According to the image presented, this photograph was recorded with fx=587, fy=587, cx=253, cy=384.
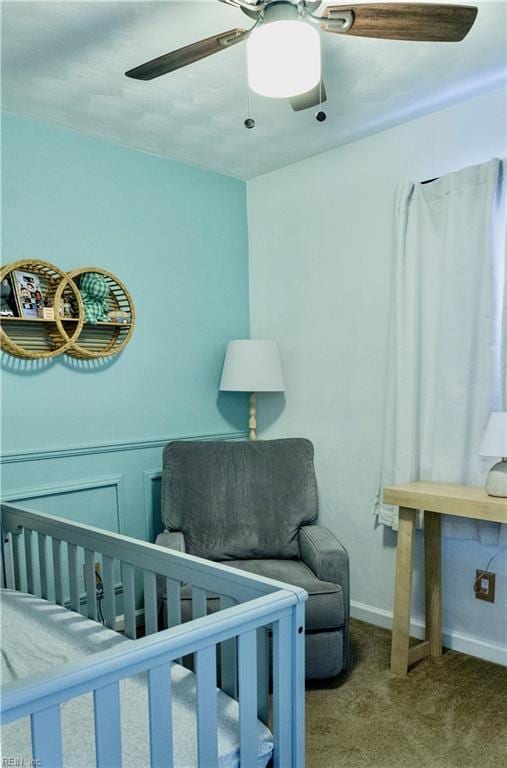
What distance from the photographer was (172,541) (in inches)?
102

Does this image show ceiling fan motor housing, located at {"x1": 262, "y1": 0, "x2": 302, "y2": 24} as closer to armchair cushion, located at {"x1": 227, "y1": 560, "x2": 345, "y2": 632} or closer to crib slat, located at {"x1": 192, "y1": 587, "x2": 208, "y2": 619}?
crib slat, located at {"x1": 192, "y1": 587, "x2": 208, "y2": 619}

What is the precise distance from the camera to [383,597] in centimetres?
294

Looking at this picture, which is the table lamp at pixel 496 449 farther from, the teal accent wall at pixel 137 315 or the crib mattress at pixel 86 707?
the teal accent wall at pixel 137 315

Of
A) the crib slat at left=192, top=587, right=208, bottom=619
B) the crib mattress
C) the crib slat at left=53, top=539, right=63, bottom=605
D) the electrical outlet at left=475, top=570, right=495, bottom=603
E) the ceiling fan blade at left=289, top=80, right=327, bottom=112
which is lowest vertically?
the electrical outlet at left=475, top=570, right=495, bottom=603

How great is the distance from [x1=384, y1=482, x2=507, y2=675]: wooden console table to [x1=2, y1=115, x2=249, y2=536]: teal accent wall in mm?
1280

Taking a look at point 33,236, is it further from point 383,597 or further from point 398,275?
point 383,597

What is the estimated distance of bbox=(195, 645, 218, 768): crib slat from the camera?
117 cm

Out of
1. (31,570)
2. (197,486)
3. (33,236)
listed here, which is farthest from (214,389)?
(31,570)

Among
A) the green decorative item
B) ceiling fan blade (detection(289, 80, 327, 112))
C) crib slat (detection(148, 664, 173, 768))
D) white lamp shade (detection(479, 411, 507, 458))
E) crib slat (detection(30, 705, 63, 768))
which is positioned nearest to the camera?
crib slat (detection(30, 705, 63, 768))

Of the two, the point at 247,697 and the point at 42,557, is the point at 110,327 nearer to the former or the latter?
the point at 42,557

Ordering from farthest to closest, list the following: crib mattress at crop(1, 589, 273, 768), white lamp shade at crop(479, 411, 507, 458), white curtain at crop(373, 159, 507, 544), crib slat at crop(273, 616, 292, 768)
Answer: white curtain at crop(373, 159, 507, 544) < white lamp shade at crop(479, 411, 507, 458) < crib slat at crop(273, 616, 292, 768) < crib mattress at crop(1, 589, 273, 768)

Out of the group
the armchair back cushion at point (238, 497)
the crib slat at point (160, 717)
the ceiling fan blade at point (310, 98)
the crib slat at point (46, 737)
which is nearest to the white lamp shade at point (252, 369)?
the armchair back cushion at point (238, 497)

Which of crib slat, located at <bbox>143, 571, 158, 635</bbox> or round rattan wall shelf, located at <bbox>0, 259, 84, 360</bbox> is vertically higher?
round rattan wall shelf, located at <bbox>0, 259, 84, 360</bbox>

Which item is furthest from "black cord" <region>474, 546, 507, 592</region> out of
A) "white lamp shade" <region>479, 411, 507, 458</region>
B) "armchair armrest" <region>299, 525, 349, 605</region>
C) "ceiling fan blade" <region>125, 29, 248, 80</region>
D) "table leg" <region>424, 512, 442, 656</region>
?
"ceiling fan blade" <region>125, 29, 248, 80</region>
